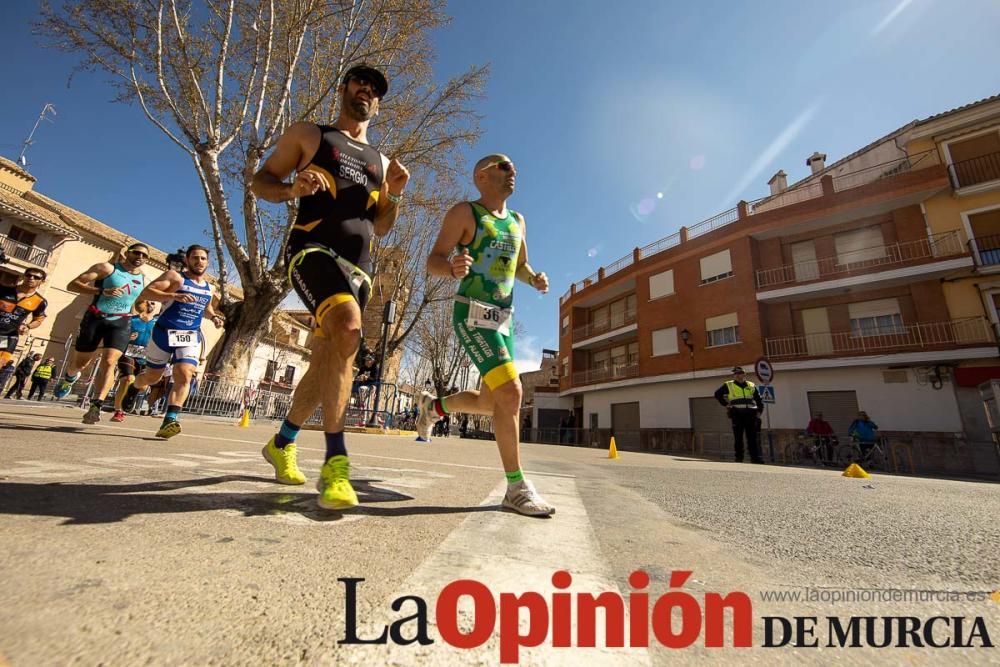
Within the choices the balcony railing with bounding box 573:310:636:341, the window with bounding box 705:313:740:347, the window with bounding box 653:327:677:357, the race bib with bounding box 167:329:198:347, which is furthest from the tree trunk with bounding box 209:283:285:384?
the balcony railing with bounding box 573:310:636:341

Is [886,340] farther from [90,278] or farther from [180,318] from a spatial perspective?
[90,278]

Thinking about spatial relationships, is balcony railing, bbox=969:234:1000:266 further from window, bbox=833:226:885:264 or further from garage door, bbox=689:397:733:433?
garage door, bbox=689:397:733:433

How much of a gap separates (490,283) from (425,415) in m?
1.36

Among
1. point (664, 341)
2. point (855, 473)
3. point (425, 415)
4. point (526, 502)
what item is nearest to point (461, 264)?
point (526, 502)

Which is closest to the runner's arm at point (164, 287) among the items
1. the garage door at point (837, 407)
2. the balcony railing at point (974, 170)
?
the garage door at point (837, 407)

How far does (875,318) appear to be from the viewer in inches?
665

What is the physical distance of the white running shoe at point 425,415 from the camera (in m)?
3.23

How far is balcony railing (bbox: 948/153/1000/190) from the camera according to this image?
15.9m

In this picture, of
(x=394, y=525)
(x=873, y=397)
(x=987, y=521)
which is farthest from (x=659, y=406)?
(x=394, y=525)

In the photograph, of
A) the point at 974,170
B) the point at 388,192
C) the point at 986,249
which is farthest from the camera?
the point at 974,170

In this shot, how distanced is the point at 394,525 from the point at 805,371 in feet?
68.1

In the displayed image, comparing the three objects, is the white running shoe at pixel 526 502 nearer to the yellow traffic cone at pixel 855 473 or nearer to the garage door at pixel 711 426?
the yellow traffic cone at pixel 855 473

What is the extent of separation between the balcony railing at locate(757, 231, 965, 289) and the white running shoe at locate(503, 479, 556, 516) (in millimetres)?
20764

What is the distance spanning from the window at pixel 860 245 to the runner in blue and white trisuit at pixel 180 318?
22.6 meters
